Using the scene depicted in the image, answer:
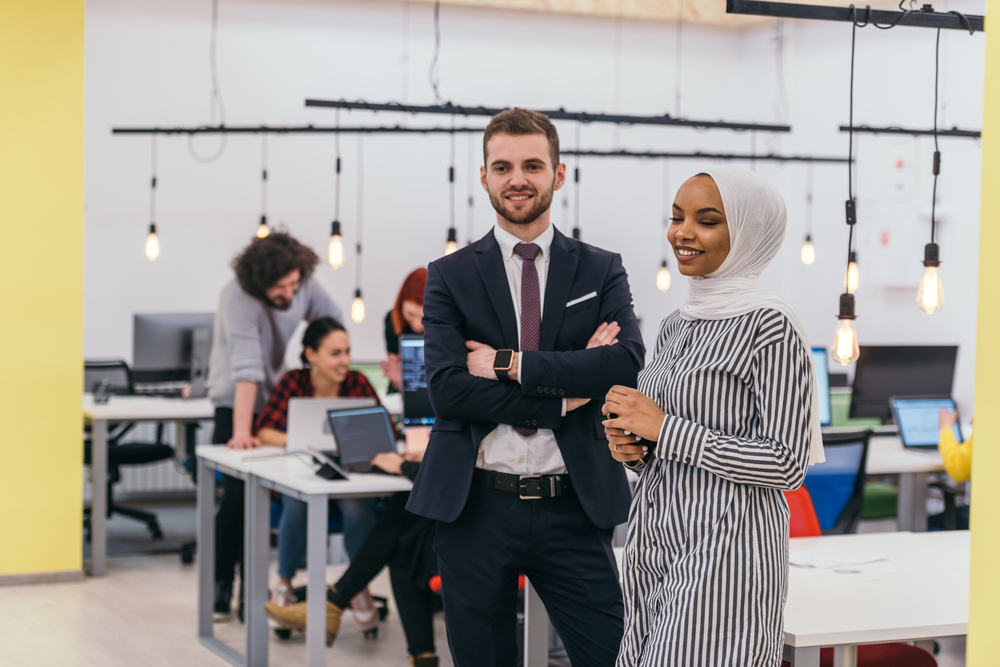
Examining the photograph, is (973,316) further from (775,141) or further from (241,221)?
(241,221)

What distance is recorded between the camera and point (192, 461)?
20.5 feet

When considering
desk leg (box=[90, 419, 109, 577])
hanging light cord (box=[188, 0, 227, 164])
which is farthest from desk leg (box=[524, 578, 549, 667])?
hanging light cord (box=[188, 0, 227, 164])

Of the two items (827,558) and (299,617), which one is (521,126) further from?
(299,617)

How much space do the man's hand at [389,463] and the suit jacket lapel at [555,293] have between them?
5.01ft

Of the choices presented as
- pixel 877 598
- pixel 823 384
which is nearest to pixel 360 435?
pixel 877 598

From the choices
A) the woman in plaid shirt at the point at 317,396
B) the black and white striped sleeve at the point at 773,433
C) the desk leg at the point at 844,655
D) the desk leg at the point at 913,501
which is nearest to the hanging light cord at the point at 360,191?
the woman in plaid shirt at the point at 317,396

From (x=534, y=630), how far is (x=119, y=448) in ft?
14.3

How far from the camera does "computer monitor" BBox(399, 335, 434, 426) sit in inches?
159

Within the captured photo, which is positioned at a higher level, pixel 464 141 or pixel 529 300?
pixel 464 141

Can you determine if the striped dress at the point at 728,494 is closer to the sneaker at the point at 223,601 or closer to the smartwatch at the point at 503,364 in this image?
the smartwatch at the point at 503,364

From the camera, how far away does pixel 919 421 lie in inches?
202

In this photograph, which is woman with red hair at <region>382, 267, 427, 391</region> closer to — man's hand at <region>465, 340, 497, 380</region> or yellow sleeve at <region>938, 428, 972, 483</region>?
man's hand at <region>465, 340, 497, 380</region>

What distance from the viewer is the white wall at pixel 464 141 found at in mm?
7523

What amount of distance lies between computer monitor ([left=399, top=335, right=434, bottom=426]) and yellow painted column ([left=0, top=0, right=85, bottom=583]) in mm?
1974
